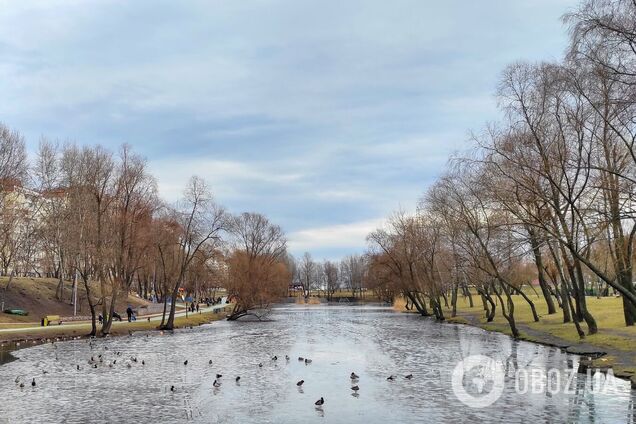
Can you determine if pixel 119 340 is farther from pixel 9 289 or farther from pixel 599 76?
pixel 599 76

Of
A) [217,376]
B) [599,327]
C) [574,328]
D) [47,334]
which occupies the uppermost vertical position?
[599,327]

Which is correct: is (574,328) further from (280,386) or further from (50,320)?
(50,320)

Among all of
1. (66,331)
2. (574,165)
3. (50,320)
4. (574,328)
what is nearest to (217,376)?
(574,165)

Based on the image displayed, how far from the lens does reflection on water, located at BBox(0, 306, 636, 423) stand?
Result: 17469mm

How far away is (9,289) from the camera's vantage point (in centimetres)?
6462

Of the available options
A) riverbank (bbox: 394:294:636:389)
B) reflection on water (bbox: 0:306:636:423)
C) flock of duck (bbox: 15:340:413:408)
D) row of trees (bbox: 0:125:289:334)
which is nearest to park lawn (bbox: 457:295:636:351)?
riverbank (bbox: 394:294:636:389)

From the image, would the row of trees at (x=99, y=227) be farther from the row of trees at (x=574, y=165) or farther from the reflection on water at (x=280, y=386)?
the row of trees at (x=574, y=165)

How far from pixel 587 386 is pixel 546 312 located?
39133 millimetres

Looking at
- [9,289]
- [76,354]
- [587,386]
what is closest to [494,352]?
[587,386]

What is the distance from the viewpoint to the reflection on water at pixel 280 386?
17469mm

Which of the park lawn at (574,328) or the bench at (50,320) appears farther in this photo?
the bench at (50,320)

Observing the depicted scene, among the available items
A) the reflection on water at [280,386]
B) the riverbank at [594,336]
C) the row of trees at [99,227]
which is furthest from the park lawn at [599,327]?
the row of trees at [99,227]

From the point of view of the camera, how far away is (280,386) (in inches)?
907

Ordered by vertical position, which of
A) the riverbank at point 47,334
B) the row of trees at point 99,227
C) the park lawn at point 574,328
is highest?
the row of trees at point 99,227
